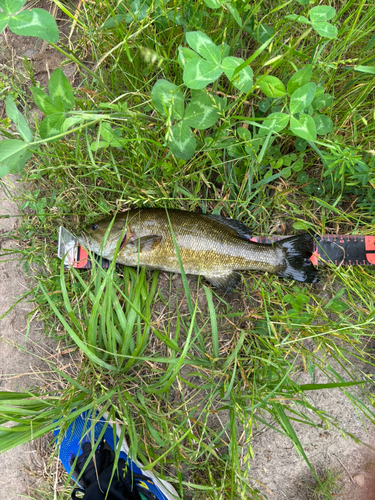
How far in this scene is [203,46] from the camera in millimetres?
2035

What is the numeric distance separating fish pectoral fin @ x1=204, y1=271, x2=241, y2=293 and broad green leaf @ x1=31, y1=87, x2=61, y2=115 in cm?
182

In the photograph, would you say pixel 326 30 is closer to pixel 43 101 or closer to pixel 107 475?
pixel 43 101

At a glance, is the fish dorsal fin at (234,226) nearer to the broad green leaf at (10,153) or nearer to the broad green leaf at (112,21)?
the broad green leaf at (10,153)

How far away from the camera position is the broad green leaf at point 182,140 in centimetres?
230

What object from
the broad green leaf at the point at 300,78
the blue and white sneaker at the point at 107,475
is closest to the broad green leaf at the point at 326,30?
the broad green leaf at the point at 300,78

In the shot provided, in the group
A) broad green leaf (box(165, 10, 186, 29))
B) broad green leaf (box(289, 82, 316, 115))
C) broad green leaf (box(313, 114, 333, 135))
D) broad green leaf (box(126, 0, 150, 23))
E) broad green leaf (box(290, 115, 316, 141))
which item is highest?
broad green leaf (box(126, 0, 150, 23))

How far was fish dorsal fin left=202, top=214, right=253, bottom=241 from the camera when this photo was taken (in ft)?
9.55

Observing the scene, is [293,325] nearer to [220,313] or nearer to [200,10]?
[220,313]

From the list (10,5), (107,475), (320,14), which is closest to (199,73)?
(320,14)

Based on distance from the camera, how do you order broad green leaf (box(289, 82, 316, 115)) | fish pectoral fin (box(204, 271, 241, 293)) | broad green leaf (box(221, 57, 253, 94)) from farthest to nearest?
fish pectoral fin (box(204, 271, 241, 293)), broad green leaf (box(289, 82, 316, 115)), broad green leaf (box(221, 57, 253, 94))

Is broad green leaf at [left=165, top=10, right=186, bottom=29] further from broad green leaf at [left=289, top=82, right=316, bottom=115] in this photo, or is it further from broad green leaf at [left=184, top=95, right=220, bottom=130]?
broad green leaf at [left=289, top=82, right=316, bottom=115]

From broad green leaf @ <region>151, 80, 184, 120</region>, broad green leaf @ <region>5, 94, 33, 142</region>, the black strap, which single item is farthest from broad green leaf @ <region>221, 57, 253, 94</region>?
the black strap

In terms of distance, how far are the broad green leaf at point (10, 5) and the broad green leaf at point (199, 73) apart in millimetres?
1018

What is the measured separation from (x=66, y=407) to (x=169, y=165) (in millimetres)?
2167
